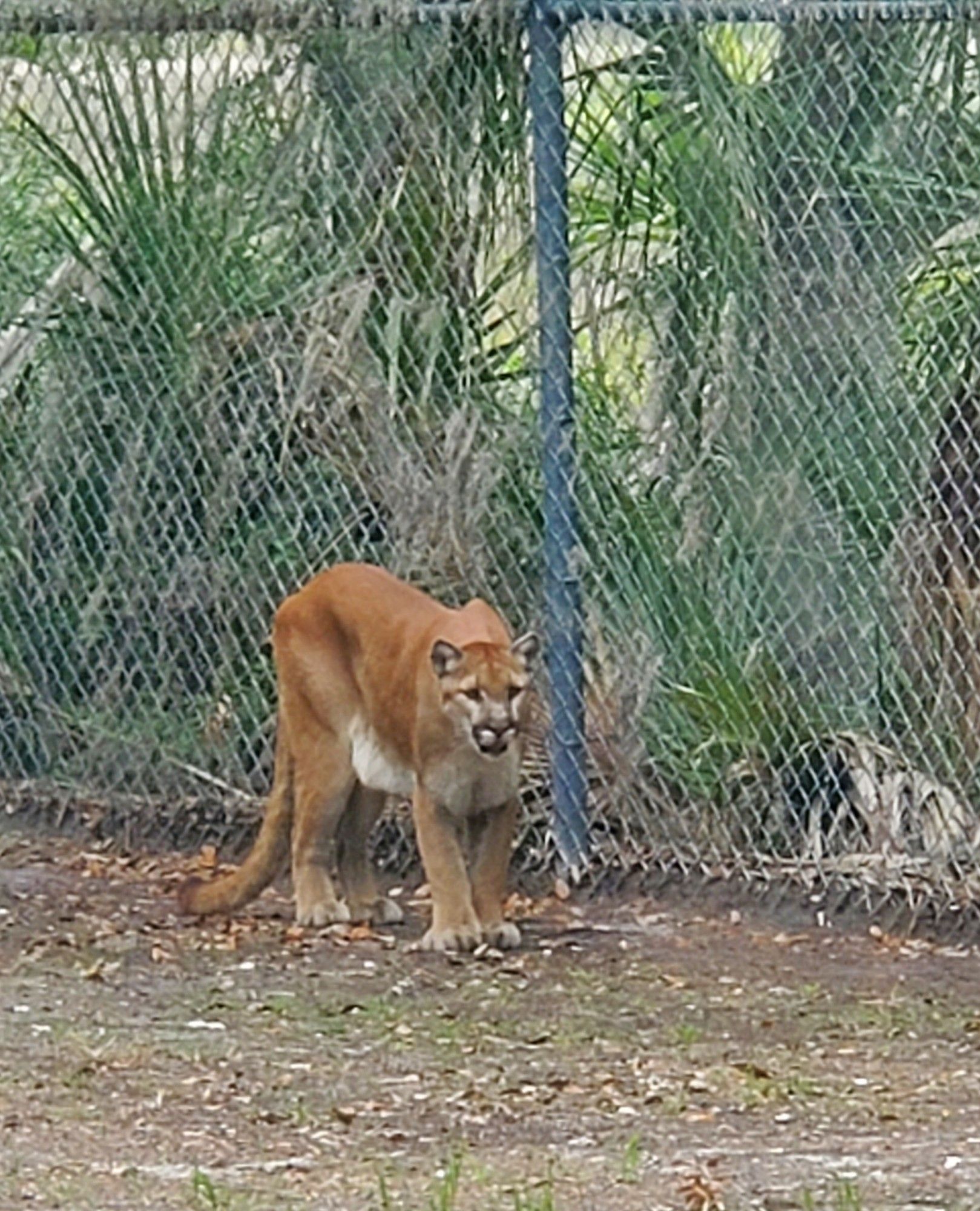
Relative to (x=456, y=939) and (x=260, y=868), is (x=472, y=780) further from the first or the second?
(x=260, y=868)

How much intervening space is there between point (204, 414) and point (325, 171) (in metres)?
0.86

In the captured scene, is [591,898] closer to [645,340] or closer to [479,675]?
[479,675]

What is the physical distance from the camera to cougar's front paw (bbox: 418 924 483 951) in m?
8.13

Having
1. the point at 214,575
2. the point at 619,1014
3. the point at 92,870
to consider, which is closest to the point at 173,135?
the point at 214,575

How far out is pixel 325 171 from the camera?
29.8 ft

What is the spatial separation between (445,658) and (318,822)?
75cm

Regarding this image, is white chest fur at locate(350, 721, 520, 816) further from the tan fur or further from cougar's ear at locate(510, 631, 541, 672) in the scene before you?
cougar's ear at locate(510, 631, 541, 672)

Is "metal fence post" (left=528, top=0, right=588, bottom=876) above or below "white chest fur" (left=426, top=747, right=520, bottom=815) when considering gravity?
above

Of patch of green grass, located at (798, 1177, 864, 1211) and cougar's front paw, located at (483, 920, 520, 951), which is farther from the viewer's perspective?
cougar's front paw, located at (483, 920, 520, 951)

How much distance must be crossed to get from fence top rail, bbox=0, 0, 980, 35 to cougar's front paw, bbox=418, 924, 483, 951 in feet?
8.00

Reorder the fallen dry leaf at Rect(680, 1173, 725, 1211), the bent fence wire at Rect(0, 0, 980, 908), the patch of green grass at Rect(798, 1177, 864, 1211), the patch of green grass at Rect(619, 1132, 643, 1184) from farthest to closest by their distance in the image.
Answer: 1. the bent fence wire at Rect(0, 0, 980, 908)
2. the patch of green grass at Rect(619, 1132, 643, 1184)
3. the fallen dry leaf at Rect(680, 1173, 725, 1211)
4. the patch of green grass at Rect(798, 1177, 864, 1211)

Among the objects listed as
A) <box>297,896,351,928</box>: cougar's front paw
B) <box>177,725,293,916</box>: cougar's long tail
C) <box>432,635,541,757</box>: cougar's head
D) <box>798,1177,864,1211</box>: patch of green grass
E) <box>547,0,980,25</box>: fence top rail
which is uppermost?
<box>547,0,980,25</box>: fence top rail

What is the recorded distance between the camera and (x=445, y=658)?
319 inches

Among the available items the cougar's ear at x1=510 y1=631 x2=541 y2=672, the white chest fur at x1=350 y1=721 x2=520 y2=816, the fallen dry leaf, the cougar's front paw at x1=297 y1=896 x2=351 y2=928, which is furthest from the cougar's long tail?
the fallen dry leaf
